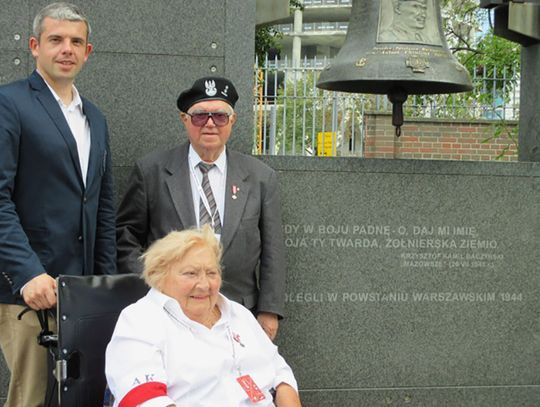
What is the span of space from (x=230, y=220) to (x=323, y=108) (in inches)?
344

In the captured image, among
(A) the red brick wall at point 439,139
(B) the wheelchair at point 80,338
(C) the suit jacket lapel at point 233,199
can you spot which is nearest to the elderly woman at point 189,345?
(B) the wheelchair at point 80,338

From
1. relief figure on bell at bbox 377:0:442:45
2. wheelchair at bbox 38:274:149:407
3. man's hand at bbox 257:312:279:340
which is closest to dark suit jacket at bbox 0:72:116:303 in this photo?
wheelchair at bbox 38:274:149:407

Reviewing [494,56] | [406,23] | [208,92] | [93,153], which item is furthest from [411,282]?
[494,56]

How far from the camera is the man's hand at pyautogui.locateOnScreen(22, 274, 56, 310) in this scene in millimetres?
3592

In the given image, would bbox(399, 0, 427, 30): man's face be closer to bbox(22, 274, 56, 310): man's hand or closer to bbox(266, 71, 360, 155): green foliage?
bbox(22, 274, 56, 310): man's hand

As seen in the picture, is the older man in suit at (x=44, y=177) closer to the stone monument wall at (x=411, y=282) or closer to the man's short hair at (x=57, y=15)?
the man's short hair at (x=57, y=15)

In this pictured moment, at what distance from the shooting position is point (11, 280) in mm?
3719

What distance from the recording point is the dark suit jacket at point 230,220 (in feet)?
14.7

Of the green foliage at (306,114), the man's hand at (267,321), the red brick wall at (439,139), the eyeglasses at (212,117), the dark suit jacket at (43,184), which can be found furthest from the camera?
the red brick wall at (439,139)

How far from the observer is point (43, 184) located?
3865 millimetres

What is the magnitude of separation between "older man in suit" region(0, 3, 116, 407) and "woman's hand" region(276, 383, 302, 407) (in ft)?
3.16

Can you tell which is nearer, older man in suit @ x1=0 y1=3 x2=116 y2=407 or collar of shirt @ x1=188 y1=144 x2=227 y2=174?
older man in suit @ x1=0 y1=3 x2=116 y2=407

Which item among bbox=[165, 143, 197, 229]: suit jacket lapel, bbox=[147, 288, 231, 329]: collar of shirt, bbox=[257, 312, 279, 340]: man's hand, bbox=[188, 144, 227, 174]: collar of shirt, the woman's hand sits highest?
bbox=[188, 144, 227, 174]: collar of shirt

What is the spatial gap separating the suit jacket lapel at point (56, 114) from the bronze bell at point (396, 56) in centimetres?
189
